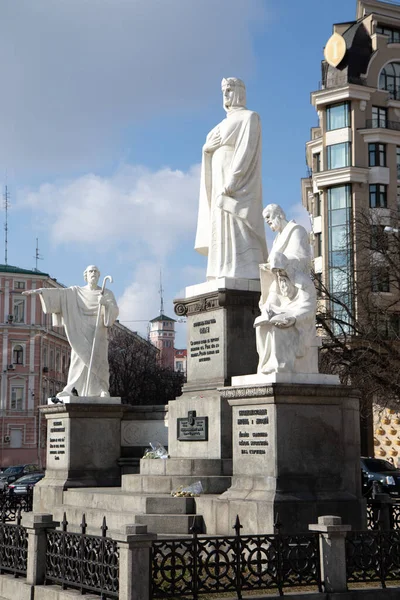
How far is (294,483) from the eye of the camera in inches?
491

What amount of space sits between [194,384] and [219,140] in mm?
4239

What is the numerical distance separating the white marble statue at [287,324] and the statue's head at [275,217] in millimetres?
788

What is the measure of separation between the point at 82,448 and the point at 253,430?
657cm

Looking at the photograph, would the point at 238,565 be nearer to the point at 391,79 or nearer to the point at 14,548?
the point at 14,548

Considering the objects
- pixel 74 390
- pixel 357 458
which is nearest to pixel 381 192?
pixel 74 390

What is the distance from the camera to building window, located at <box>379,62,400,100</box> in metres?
54.9

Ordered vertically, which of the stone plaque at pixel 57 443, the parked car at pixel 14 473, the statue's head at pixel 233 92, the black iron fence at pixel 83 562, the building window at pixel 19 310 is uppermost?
the building window at pixel 19 310

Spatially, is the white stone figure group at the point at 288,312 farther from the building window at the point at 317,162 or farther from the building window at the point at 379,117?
the building window at the point at 317,162

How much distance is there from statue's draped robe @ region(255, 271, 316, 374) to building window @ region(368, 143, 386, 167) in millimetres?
41268

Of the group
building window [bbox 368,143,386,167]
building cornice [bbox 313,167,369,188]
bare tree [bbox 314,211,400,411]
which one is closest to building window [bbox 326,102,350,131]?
building window [bbox 368,143,386,167]

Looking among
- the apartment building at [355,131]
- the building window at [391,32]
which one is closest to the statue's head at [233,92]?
the apartment building at [355,131]

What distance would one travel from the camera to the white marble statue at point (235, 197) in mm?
16359

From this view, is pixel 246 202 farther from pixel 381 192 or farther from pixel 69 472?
pixel 381 192

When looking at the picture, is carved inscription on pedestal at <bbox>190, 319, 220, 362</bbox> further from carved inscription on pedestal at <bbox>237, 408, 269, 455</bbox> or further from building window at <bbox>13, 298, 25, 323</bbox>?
building window at <bbox>13, 298, 25, 323</bbox>
